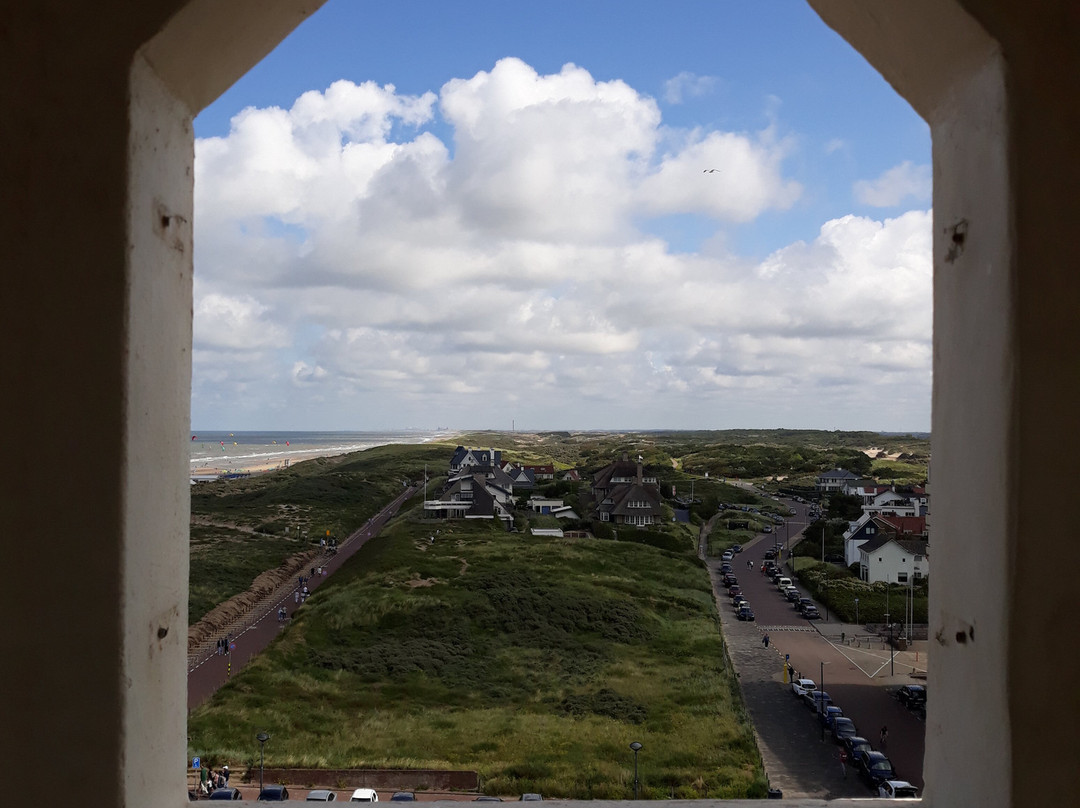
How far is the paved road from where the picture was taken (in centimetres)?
1652

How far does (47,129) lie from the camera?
1.52 m

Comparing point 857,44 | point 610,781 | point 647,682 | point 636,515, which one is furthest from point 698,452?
point 857,44

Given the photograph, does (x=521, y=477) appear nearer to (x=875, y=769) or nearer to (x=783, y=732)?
(x=783, y=732)

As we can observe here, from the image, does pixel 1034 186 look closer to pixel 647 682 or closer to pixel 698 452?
pixel 647 682

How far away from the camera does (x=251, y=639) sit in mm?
25891

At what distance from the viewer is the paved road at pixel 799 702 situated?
54.2 ft

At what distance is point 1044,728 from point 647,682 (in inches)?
859

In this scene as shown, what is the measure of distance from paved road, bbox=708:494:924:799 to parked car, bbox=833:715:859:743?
10.0 inches

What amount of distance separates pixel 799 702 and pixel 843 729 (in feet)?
9.90

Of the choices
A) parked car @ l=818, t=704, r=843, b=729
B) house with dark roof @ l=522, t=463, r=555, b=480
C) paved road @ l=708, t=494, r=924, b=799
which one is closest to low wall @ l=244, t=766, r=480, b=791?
paved road @ l=708, t=494, r=924, b=799

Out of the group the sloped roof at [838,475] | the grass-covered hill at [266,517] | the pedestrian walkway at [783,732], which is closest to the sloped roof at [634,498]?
the grass-covered hill at [266,517]

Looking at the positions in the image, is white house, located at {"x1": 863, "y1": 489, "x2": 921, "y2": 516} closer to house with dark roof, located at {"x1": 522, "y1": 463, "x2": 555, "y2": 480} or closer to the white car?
the white car

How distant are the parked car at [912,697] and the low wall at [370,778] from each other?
13350mm

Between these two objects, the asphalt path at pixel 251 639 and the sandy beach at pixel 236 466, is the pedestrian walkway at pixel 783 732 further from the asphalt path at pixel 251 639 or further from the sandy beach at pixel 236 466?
the sandy beach at pixel 236 466
